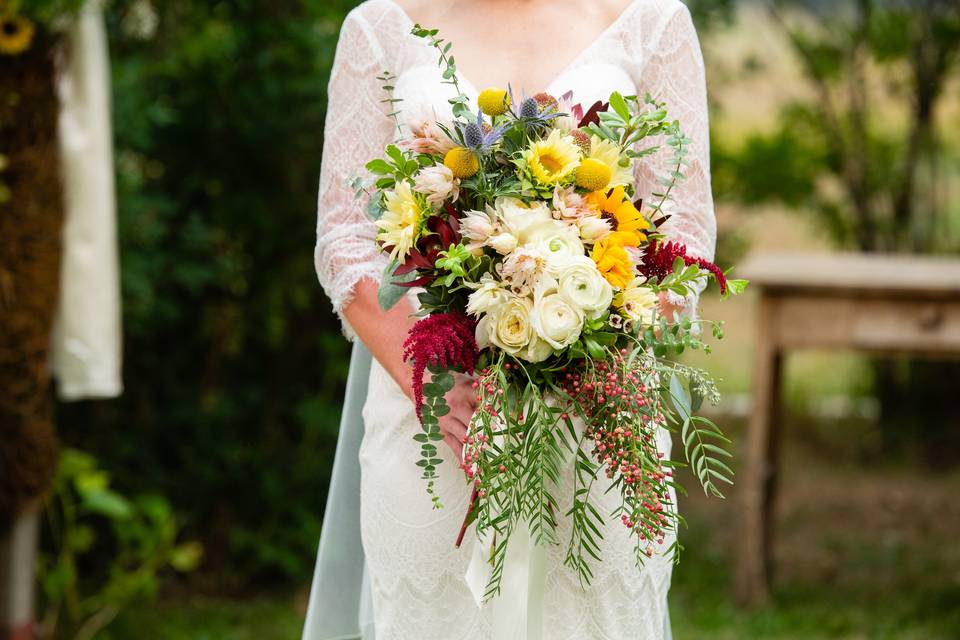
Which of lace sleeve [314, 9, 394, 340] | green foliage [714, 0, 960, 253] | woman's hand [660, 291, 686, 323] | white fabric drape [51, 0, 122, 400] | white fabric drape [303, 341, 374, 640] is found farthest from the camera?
green foliage [714, 0, 960, 253]

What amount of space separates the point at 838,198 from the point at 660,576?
4.71 meters

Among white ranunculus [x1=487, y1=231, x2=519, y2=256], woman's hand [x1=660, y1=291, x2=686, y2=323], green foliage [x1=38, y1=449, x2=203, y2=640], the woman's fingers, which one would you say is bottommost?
green foliage [x1=38, y1=449, x2=203, y2=640]

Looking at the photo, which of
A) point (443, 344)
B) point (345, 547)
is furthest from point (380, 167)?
point (345, 547)

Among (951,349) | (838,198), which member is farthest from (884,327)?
(838,198)

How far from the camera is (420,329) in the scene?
1.92m

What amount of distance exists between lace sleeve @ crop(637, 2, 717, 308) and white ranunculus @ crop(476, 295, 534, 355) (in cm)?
55

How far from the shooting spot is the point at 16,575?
3799mm

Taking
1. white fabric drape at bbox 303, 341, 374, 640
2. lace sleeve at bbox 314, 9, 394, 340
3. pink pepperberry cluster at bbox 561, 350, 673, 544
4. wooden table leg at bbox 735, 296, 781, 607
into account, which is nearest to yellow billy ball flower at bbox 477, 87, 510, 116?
pink pepperberry cluster at bbox 561, 350, 673, 544

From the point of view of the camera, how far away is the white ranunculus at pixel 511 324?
6.08 ft

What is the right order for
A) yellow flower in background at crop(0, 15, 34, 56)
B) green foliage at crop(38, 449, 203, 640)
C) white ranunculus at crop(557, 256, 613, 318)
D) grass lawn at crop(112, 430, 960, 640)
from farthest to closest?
1. grass lawn at crop(112, 430, 960, 640)
2. green foliage at crop(38, 449, 203, 640)
3. yellow flower in background at crop(0, 15, 34, 56)
4. white ranunculus at crop(557, 256, 613, 318)

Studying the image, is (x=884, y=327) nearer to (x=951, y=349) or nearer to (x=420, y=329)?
(x=951, y=349)

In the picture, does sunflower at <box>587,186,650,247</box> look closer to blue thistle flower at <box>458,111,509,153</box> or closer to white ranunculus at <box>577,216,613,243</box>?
white ranunculus at <box>577,216,613,243</box>

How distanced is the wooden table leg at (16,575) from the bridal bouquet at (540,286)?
2.30 meters

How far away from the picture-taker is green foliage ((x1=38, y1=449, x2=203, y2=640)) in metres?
4.20
